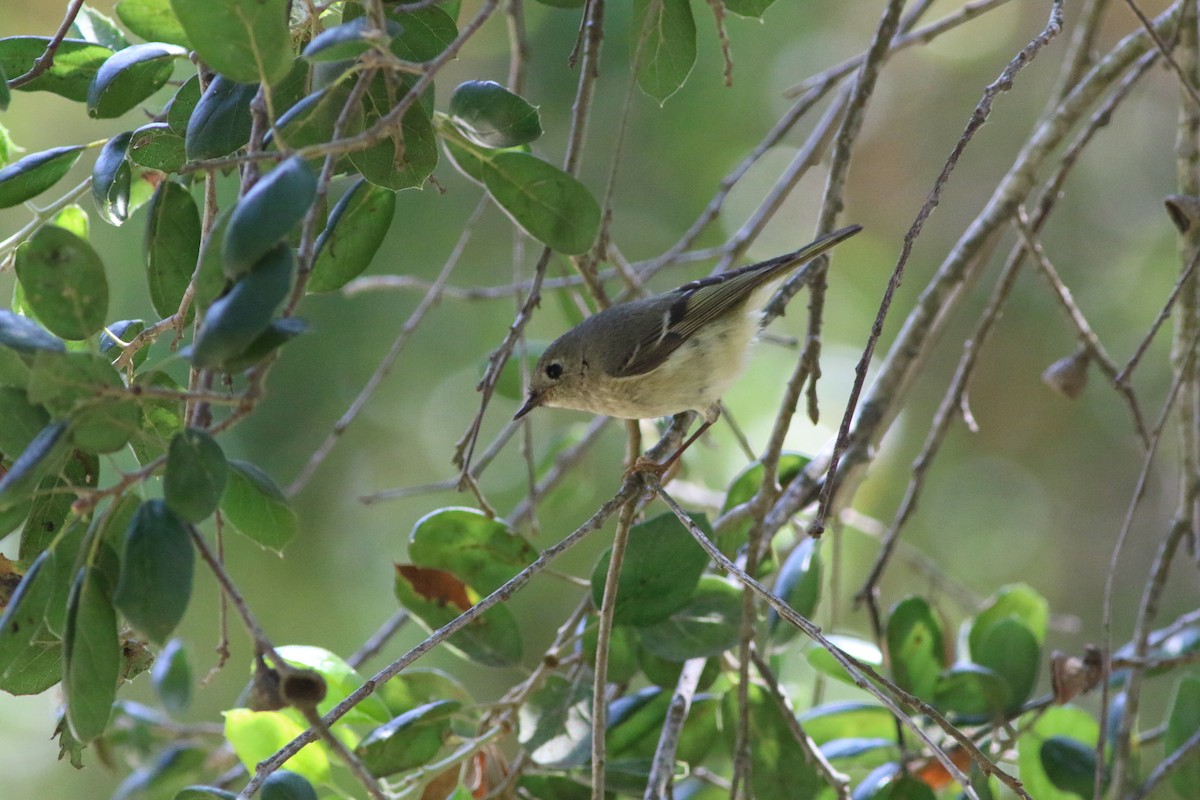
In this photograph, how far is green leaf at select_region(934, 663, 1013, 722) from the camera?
1.95 metres

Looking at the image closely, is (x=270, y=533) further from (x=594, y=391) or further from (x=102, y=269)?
(x=594, y=391)

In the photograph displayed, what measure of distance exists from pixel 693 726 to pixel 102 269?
1356 mm

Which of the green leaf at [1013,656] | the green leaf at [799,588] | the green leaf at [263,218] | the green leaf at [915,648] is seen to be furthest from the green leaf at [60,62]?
the green leaf at [1013,656]

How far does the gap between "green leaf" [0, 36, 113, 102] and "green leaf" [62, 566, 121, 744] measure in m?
0.88

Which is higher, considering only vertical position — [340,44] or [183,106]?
[340,44]

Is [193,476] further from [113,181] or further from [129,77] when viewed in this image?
[129,77]

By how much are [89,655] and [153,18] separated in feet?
3.28

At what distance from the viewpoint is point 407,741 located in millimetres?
1635

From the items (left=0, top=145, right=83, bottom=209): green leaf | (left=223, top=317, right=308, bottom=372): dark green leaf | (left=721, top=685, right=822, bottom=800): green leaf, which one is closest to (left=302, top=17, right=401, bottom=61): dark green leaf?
(left=223, top=317, right=308, bottom=372): dark green leaf

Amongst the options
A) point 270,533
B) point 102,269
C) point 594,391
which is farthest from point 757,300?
point 102,269

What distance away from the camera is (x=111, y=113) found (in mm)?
1512

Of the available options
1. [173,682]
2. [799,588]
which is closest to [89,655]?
[799,588]

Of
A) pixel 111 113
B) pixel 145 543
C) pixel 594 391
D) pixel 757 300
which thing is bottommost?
pixel 594 391

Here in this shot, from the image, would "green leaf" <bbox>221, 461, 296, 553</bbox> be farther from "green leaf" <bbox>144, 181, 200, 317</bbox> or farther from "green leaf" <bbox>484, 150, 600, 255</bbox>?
"green leaf" <bbox>484, 150, 600, 255</bbox>
